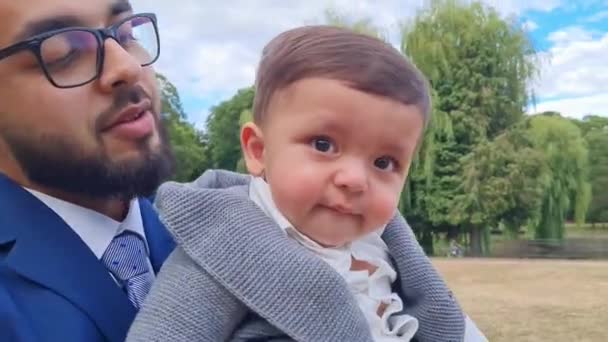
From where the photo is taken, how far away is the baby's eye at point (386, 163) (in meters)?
1.27

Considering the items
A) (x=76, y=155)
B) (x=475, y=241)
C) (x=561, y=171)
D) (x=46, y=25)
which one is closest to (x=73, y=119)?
(x=76, y=155)

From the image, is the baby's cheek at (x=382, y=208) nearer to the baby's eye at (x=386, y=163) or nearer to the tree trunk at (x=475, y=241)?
the baby's eye at (x=386, y=163)

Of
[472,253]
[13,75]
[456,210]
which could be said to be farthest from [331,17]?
[13,75]

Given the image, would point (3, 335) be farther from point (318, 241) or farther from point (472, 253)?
point (472, 253)

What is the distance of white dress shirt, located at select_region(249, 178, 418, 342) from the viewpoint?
1277 millimetres

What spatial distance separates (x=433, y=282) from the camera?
4.61 ft

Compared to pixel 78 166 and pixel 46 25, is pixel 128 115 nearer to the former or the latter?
pixel 78 166

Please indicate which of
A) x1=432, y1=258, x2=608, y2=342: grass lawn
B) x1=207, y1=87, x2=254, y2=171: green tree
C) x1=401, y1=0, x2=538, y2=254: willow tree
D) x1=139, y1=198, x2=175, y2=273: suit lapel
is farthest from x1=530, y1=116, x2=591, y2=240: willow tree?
x1=139, y1=198, x2=175, y2=273: suit lapel

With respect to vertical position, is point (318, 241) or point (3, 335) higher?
point (318, 241)

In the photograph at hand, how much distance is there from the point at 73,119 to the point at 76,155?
0.07 metres

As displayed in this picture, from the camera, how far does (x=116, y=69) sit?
1.46 metres

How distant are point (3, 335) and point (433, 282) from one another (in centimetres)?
75

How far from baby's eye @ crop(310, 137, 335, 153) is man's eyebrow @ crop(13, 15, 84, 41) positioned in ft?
1.95

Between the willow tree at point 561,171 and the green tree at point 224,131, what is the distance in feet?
33.7
